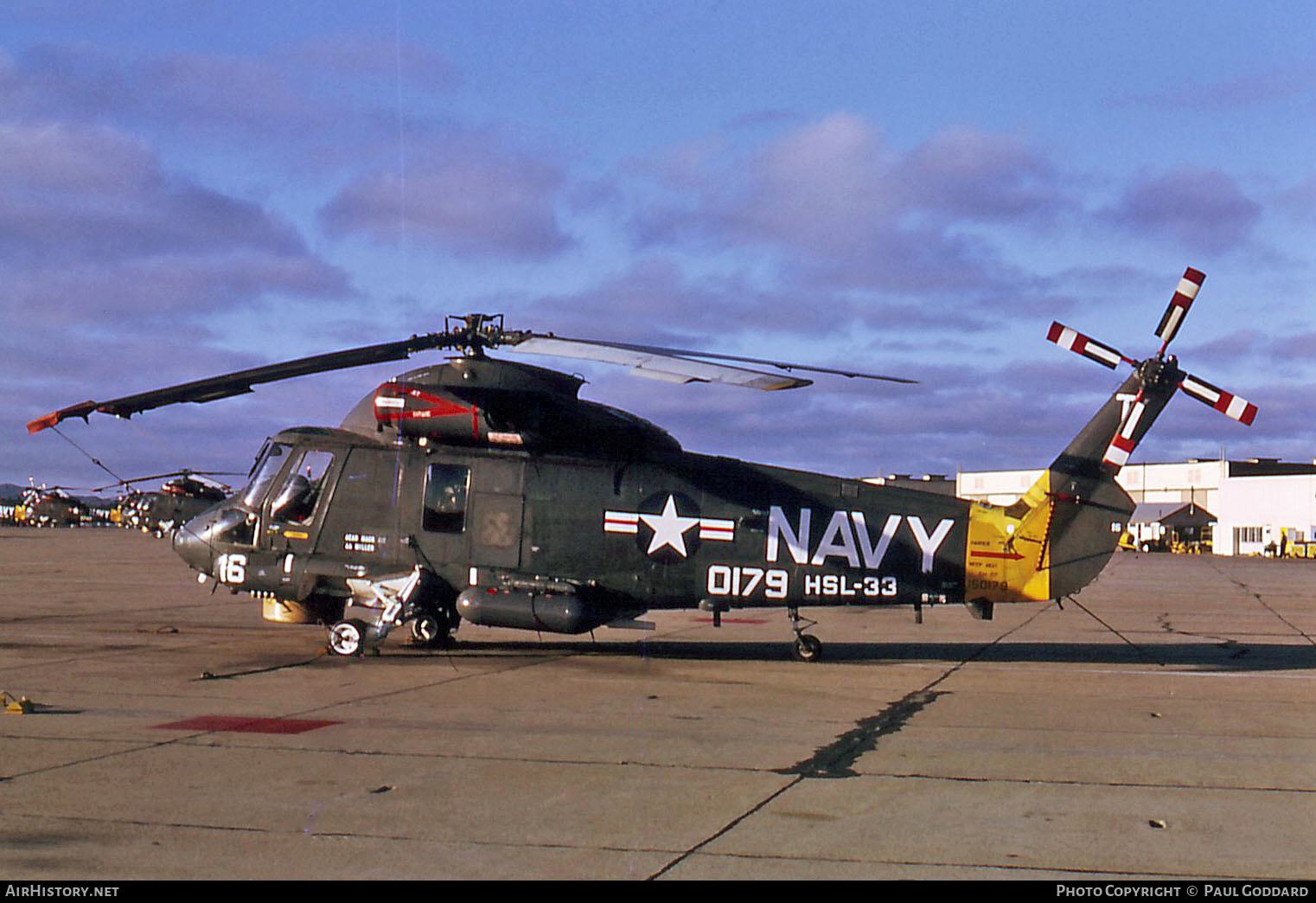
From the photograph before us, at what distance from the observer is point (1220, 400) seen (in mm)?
15805

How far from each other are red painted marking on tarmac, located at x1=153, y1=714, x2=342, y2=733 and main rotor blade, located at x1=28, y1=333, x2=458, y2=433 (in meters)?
4.08

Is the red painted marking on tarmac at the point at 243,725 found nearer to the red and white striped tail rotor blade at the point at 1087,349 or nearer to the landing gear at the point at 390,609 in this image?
the landing gear at the point at 390,609

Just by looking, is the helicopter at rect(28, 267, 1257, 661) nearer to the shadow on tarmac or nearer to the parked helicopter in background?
the shadow on tarmac

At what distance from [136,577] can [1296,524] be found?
88686 millimetres

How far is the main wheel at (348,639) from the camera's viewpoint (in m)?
15.9

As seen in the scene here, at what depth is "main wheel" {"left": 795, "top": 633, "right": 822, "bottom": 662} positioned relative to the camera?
16.6 m

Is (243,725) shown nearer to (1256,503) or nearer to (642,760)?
(642,760)

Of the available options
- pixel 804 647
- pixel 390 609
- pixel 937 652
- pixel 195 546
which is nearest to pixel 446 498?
pixel 390 609

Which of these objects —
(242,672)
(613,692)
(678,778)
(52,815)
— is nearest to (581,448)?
(613,692)

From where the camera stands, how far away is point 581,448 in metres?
16.2

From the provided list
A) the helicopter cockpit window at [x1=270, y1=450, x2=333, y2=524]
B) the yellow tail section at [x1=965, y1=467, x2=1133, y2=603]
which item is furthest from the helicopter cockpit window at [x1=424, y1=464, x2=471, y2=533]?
the yellow tail section at [x1=965, y1=467, x2=1133, y2=603]

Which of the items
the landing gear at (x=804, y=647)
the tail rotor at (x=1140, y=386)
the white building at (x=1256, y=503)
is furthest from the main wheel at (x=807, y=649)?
the white building at (x=1256, y=503)

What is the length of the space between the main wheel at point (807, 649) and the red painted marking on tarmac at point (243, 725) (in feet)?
24.5
